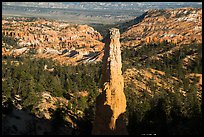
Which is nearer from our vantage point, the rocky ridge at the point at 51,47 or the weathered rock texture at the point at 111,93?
the weathered rock texture at the point at 111,93

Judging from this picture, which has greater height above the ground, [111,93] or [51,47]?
[51,47]

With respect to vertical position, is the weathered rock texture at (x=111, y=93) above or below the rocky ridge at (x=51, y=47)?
below

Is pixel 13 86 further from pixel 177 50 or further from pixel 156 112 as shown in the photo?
pixel 177 50

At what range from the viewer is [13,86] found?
55500 mm

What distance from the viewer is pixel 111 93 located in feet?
81.9

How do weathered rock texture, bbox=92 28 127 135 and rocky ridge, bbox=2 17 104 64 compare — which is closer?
weathered rock texture, bbox=92 28 127 135

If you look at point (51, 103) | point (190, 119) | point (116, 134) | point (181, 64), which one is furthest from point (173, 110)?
point (181, 64)

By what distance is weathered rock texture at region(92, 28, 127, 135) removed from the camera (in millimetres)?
24672

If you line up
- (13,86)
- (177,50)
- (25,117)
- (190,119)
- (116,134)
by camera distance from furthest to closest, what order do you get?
(177,50) → (13,86) → (190,119) → (25,117) → (116,134)

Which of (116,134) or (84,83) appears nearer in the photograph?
(116,134)

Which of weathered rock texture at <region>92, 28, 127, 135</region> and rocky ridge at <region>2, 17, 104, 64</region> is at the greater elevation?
rocky ridge at <region>2, 17, 104, 64</region>

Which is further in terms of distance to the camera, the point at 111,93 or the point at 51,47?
the point at 51,47

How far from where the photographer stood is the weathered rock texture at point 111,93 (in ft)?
80.9

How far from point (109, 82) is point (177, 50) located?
10498 centimetres
